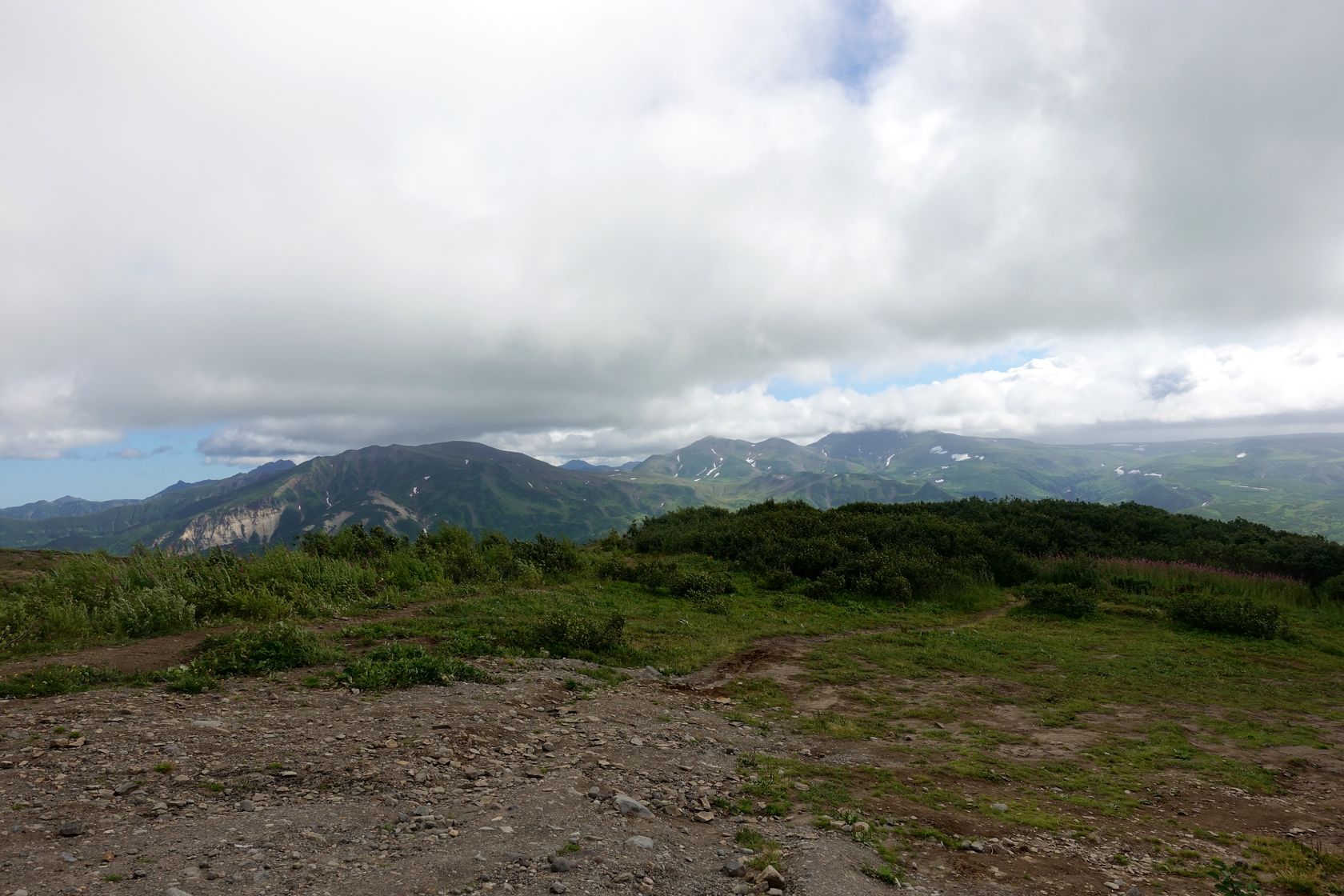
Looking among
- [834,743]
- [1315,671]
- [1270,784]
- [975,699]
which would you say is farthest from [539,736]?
[1315,671]

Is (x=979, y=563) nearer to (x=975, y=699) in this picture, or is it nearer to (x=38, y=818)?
(x=975, y=699)

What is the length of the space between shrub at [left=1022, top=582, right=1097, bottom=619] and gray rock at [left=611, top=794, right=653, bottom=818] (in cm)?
2231

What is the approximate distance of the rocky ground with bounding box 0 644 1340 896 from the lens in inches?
217

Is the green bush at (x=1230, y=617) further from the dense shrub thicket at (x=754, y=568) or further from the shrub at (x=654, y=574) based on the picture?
the shrub at (x=654, y=574)

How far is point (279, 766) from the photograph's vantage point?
7.46 meters

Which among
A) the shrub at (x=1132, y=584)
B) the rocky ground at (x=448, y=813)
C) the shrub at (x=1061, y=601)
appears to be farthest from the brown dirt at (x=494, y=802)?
the shrub at (x=1132, y=584)

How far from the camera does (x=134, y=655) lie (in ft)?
39.2

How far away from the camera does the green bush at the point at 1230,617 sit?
20.5 metres

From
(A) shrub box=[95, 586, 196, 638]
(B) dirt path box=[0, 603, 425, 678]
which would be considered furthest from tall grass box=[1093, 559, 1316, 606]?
(A) shrub box=[95, 586, 196, 638]

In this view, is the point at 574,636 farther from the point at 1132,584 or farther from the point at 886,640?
the point at 1132,584

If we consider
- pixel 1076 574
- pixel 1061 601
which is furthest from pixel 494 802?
pixel 1076 574

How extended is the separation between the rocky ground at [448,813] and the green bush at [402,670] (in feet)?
1.83

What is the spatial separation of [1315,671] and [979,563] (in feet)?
40.0

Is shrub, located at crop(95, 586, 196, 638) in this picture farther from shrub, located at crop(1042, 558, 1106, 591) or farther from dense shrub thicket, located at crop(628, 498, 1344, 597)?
shrub, located at crop(1042, 558, 1106, 591)
